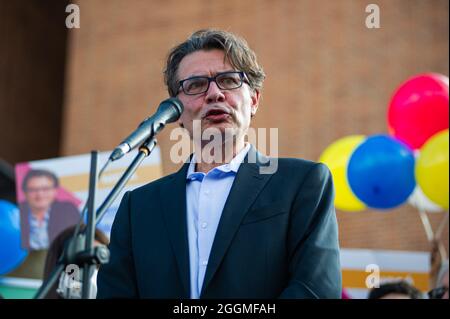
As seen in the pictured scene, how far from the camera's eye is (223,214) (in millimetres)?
2275

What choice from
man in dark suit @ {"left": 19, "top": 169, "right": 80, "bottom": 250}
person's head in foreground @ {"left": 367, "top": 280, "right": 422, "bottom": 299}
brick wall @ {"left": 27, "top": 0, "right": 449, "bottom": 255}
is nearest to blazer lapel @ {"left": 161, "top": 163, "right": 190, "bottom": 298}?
person's head in foreground @ {"left": 367, "top": 280, "right": 422, "bottom": 299}

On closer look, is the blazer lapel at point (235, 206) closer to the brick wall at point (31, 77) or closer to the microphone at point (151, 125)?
the microphone at point (151, 125)

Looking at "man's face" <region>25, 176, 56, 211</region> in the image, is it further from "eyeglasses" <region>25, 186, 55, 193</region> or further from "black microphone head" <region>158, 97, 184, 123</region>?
"black microphone head" <region>158, 97, 184, 123</region>

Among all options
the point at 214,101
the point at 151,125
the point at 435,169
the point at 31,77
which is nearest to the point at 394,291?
the point at 435,169

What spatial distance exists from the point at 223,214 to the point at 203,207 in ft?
0.42

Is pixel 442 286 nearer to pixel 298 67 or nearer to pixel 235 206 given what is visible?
pixel 235 206

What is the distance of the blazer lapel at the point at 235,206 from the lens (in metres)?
2.20

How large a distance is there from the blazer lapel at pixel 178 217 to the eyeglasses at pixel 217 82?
0.94ft

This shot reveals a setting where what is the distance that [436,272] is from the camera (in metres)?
4.95

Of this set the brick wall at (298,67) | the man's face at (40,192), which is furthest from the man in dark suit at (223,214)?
the brick wall at (298,67)

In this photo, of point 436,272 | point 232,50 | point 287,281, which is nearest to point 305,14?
point 436,272
